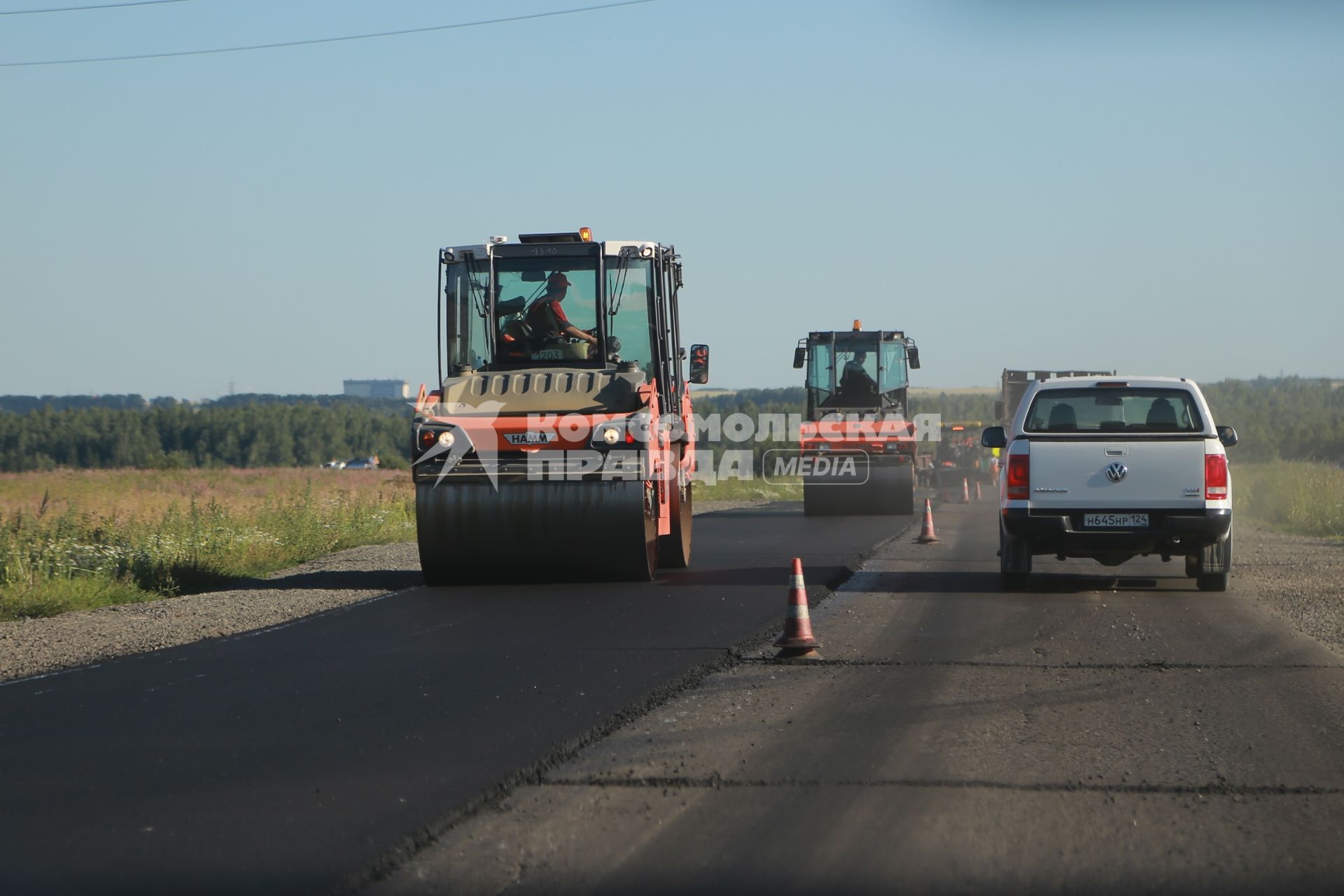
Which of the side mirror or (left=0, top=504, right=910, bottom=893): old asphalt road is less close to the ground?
the side mirror

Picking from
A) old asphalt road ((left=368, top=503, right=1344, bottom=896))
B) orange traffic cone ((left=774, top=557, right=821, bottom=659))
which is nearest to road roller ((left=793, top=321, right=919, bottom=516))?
old asphalt road ((left=368, top=503, right=1344, bottom=896))

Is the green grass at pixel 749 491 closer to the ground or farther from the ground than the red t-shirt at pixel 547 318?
closer to the ground

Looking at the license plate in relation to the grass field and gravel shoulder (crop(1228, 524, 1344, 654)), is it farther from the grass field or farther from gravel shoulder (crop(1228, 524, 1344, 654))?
the grass field

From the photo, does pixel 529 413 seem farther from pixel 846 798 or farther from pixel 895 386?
pixel 895 386

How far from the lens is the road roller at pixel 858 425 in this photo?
28812 millimetres

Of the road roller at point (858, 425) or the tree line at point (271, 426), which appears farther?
the tree line at point (271, 426)

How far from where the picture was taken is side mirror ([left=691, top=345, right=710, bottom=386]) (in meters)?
16.1

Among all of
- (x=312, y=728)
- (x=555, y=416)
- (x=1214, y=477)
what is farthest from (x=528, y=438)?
(x=312, y=728)

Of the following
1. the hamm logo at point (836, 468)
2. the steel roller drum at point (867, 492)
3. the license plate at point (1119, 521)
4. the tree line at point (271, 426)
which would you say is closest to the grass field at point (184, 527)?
the steel roller drum at point (867, 492)

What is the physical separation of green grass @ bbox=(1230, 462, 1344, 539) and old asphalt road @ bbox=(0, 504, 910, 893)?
18499 millimetres

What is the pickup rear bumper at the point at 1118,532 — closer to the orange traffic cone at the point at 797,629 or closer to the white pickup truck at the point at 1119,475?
the white pickup truck at the point at 1119,475

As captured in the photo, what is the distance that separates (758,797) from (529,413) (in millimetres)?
8729

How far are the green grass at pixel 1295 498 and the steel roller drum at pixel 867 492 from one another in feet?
24.7

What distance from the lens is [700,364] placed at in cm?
1617
